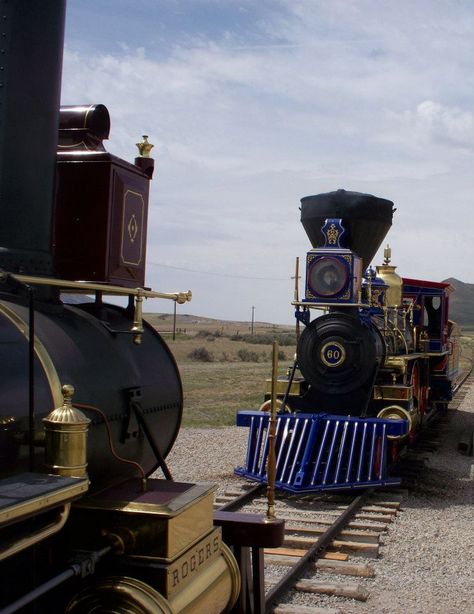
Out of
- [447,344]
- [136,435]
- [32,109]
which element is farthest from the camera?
[447,344]

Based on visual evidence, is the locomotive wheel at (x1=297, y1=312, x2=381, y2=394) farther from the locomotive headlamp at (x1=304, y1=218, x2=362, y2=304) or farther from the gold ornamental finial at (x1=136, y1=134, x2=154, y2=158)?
the gold ornamental finial at (x1=136, y1=134, x2=154, y2=158)

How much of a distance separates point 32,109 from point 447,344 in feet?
45.9

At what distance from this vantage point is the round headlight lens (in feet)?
35.3

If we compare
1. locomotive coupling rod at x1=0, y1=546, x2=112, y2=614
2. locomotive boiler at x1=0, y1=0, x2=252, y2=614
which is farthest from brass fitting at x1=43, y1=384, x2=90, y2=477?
locomotive coupling rod at x1=0, y1=546, x2=112, y2=614

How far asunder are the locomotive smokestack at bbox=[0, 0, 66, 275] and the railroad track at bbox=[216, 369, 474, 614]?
3.20 m

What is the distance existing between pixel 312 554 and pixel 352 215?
21.4ft

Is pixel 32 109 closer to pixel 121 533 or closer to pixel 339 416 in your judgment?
pixel 121 533

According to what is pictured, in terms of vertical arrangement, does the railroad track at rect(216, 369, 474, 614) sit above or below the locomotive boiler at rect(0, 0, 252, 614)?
below

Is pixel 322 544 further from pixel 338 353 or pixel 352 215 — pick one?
pixel 352 215

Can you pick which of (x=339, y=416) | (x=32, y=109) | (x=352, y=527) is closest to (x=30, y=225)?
(x=32, y=109)

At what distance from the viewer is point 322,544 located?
6988mm

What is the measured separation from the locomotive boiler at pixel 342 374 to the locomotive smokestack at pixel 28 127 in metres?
6.21

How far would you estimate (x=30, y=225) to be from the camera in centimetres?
369

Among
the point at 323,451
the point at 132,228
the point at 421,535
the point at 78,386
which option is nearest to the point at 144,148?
the point at 132,228
